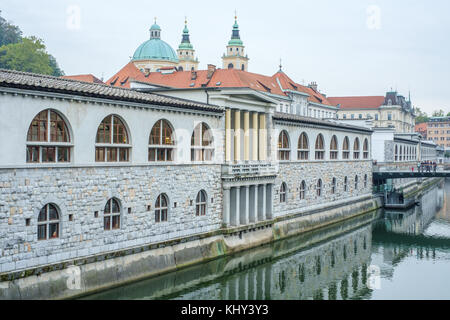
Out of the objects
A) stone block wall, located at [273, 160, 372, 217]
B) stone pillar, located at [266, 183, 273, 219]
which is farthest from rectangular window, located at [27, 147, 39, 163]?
stone block wall, located at [273, 160, 372, 217]

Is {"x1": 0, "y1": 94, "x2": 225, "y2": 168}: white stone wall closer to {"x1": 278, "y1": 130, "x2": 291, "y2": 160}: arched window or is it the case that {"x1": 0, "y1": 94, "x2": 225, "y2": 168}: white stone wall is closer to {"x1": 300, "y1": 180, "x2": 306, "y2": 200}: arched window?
{"x1": 278, "y1": 130, "x2": 291, "y2": 160}: arched window

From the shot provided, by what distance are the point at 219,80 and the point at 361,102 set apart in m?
81.6

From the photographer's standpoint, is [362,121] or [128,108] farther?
[362,121]

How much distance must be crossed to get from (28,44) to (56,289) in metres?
85.3

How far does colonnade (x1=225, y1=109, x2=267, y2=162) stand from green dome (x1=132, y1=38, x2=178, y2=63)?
298 ft

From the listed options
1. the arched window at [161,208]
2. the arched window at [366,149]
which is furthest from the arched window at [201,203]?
the arched window at [366,149]

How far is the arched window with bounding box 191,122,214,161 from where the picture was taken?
3694cm

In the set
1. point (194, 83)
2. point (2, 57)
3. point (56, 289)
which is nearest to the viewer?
point (56, 289)

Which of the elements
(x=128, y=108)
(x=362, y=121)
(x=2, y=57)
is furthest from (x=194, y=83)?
(x=128, y=108)

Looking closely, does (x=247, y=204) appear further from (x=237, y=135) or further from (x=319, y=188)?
(x=319, y=188)

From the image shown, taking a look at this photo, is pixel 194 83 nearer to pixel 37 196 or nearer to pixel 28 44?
pixel 28 44

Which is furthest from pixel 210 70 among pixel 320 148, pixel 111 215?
pixel 111 215

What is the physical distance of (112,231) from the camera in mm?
29766

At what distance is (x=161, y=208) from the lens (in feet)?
110
